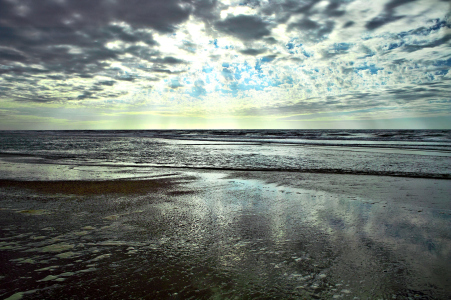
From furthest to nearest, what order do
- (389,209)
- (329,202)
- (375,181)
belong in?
(375,181)
(329,202)
(389,209)

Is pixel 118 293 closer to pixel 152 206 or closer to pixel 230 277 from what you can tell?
pixel 230 277

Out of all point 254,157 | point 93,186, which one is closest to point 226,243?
point 93,186

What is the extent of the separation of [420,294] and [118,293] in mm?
2743

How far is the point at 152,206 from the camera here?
5.32 meters

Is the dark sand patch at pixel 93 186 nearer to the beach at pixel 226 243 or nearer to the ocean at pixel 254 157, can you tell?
the beach at pixel 226 243

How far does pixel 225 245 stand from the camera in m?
3.38

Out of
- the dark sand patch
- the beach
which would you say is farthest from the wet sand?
the dark sand patch

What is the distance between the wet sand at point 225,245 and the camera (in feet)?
8.04

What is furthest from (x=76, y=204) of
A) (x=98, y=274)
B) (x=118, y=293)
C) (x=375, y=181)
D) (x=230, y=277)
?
(x=375, y=181)

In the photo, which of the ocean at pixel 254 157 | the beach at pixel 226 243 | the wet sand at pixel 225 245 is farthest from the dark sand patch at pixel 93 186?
the ocean at pixel 254 157

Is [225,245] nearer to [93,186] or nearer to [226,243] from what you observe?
[226,243]

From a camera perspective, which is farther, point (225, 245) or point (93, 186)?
point (93, 186)

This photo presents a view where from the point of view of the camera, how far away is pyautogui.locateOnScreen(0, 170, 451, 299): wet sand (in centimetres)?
245

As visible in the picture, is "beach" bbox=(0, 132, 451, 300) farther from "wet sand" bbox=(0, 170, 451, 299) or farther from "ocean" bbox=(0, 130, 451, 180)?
"ocean" bbox=(0, 130, 451, 180)
